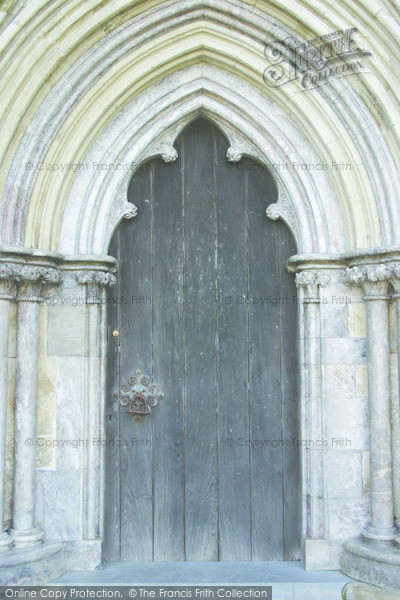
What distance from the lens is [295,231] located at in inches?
159

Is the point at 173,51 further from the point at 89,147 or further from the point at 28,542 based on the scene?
the point at 28,542

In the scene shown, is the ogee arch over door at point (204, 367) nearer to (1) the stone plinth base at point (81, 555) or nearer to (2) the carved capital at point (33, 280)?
(1) the stone plinth base at point (81, 555)

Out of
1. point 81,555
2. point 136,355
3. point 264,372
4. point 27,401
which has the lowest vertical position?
point 81,555

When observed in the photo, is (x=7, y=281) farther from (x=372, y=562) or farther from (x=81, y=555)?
(x=372, y=562)

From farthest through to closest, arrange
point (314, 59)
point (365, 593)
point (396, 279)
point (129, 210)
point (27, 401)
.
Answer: point (129, 210) < point (314, 59) < point (27, 401) < point (396, 279) < point (365, 593)

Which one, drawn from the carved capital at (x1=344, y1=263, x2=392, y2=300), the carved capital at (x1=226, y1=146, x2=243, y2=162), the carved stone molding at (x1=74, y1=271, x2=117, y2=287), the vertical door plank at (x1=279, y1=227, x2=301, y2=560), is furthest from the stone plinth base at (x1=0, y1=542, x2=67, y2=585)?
the carved capital at (x1=226, y1=146, x2=243, y2=162)

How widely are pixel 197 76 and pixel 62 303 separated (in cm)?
174

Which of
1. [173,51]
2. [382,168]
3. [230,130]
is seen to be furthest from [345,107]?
[173,51]

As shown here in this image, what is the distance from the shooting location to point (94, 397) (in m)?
3.91

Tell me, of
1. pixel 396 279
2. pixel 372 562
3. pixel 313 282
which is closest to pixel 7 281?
pixel 313 282

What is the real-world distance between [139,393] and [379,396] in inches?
60.0

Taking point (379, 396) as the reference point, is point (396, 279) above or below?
above

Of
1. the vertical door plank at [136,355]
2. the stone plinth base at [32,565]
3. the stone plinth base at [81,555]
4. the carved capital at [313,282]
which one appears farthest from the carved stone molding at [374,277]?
the stone plinth base at [32,565]

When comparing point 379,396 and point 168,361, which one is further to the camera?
point 168,361
